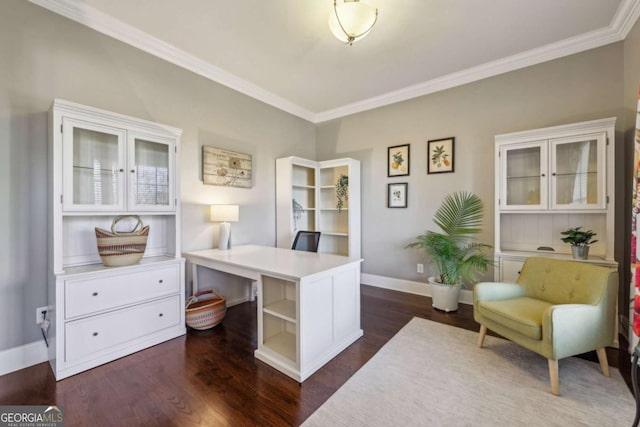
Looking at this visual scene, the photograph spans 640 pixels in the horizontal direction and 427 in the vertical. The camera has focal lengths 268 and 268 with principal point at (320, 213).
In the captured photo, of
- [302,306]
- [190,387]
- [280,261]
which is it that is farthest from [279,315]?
[190,387]

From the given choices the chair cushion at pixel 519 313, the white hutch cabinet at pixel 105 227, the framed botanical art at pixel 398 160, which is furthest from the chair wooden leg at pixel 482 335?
the white hutch cabinet at pixel 105 227

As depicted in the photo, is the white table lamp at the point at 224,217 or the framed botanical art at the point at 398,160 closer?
the white table lamp at the point at 224,217

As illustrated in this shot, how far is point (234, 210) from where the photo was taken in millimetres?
2979

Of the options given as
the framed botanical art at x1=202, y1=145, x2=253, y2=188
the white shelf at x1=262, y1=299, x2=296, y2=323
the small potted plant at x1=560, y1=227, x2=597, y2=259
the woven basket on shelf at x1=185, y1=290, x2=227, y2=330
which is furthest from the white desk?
the small potted plant at x1=560, y1=227, x2=597, y2=259

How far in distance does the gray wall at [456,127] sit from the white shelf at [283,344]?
2.09 metres

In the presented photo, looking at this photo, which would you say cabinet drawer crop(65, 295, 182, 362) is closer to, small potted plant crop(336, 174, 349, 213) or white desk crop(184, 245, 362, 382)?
white desk crop(184, 245, 362, 382)

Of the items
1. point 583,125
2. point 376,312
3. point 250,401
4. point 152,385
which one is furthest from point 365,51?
point 152,385

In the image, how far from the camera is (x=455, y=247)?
3033 mm

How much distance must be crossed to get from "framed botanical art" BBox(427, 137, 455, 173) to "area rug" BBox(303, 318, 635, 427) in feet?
6.75

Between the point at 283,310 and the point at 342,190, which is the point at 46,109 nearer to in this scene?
the point at 283,310

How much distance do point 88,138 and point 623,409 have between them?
3906 mm

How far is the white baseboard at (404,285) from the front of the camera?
328 centimetres

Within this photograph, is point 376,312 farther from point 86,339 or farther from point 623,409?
point 86,339

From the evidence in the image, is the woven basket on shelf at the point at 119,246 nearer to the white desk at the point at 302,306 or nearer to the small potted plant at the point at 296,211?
the white desk at the point at 302,306
